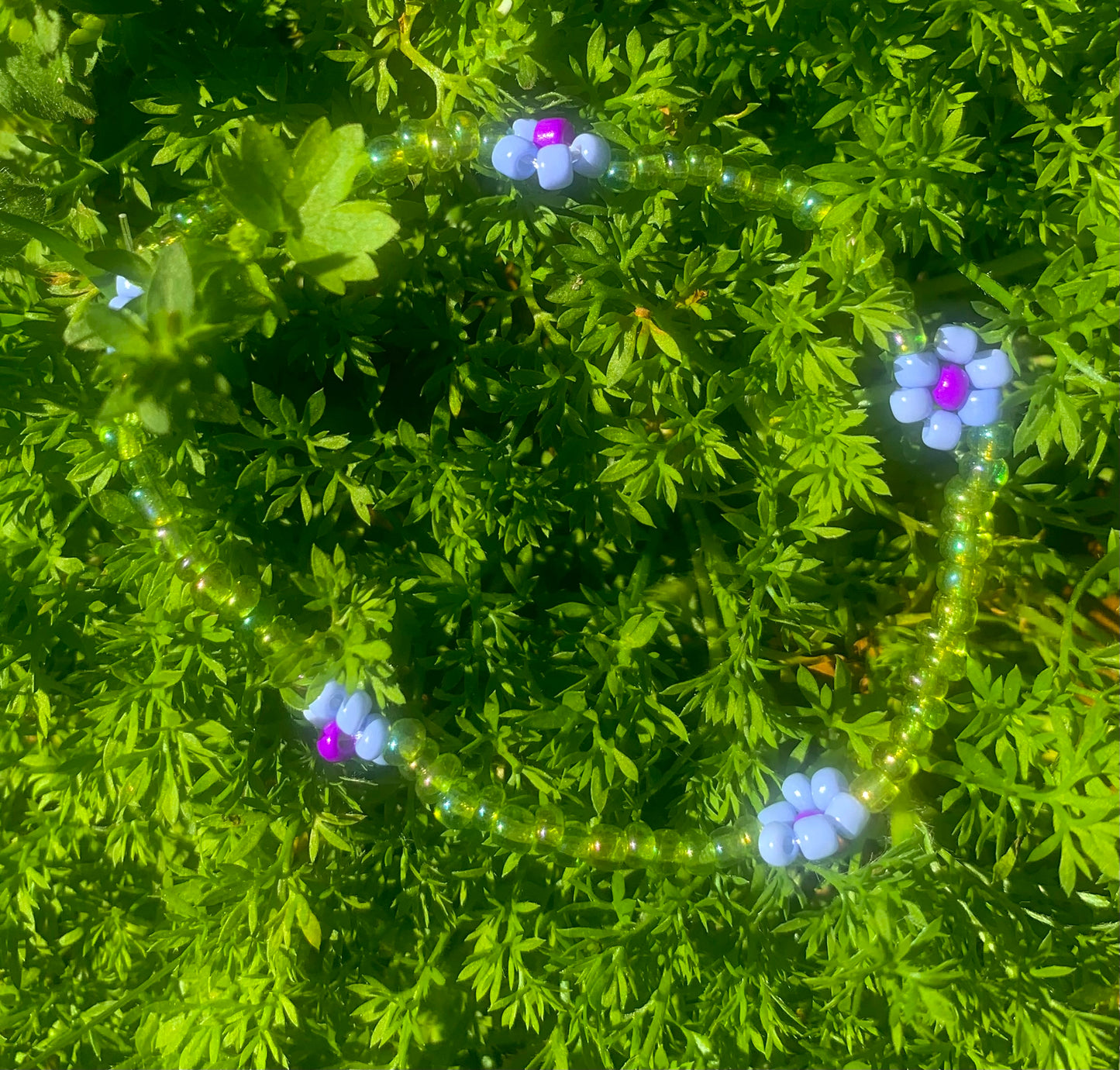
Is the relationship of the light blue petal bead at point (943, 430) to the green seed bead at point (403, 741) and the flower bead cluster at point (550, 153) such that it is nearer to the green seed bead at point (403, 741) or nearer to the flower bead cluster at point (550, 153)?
the flower bead cluster at point (550, 153)

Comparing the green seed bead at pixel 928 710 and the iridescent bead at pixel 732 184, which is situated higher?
the iridescent bead at pixel 732 184

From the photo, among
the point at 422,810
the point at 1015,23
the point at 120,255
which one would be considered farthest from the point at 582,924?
the point at 1015,23

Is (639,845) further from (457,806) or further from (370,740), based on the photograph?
(370,740)

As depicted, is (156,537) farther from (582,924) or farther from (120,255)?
(582,924)

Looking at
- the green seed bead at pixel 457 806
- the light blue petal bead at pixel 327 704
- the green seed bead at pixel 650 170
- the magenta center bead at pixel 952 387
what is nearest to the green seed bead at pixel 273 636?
the light blue petal bead at pixel 327 704

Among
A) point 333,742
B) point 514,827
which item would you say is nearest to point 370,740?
point 333,742

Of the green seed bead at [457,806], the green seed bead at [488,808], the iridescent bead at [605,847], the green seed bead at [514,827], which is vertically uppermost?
the green seed bead at [457,806]
